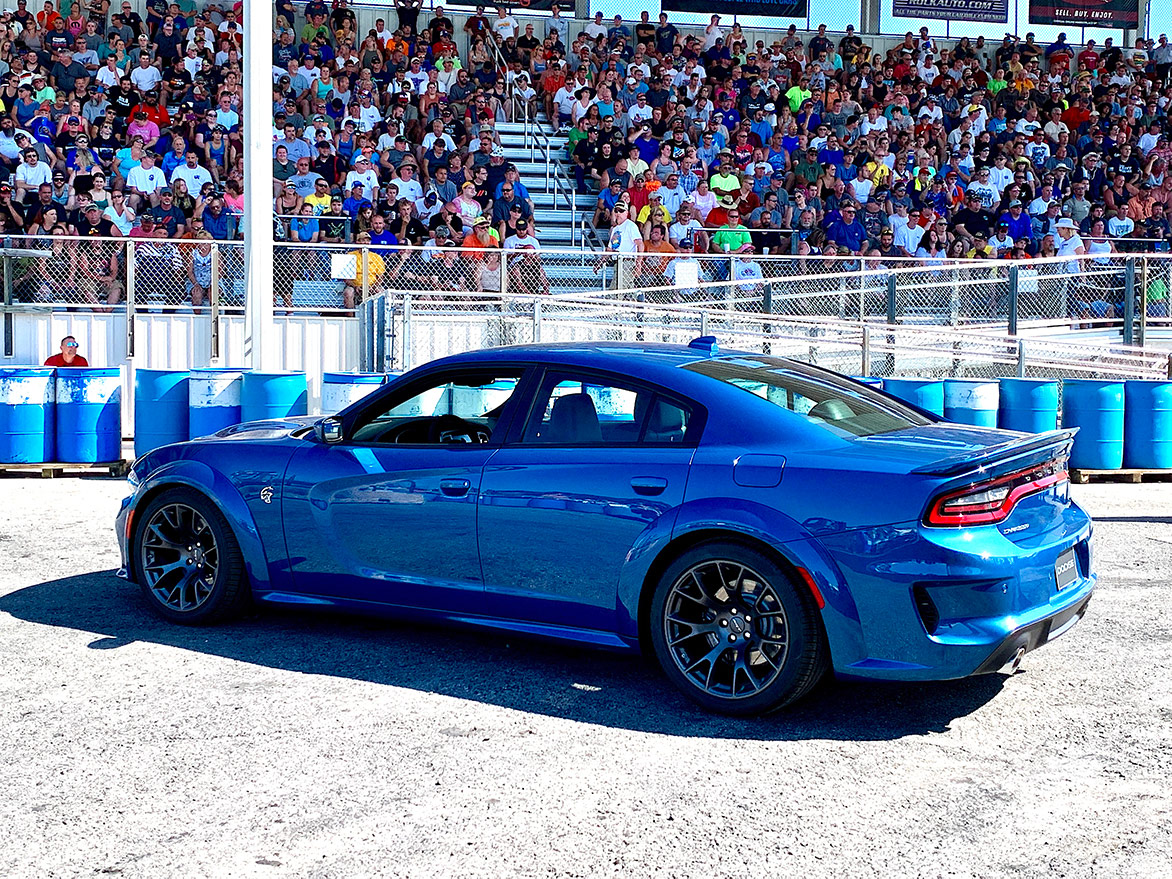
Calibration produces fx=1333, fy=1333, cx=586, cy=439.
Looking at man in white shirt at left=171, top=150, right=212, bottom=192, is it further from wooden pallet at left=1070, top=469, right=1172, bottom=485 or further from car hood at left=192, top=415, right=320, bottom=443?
car hood at left=192, top=415, right=320, bottom=443

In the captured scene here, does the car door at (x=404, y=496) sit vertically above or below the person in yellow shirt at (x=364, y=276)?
below

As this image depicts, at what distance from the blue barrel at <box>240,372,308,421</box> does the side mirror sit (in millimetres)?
6063

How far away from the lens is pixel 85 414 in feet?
40.6

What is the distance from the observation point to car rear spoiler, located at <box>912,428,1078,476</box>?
4730 mm

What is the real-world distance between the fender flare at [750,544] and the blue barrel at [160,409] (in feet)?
26.4

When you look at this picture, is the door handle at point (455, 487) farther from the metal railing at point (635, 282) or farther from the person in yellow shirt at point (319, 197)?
the person in yellow shirt at point (319, 197)

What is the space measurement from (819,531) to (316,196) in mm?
15759

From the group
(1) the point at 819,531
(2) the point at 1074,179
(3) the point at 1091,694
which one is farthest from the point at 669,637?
(2) the point at 1074,179

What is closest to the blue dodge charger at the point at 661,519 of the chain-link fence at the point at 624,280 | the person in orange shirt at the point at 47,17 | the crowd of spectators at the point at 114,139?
the chain-link fence at the point at 624,280

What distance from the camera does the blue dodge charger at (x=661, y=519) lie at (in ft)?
15.5

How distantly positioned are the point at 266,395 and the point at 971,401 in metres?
6.62

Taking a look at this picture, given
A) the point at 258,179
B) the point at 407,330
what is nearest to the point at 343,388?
the point at 407,330

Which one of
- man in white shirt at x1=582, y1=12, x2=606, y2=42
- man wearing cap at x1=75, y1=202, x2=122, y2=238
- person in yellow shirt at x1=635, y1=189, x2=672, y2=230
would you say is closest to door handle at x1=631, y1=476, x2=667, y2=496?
man wearing cap at x1=75, y1=202, x2=122, y2=238

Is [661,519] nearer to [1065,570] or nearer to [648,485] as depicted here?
[648,485]
